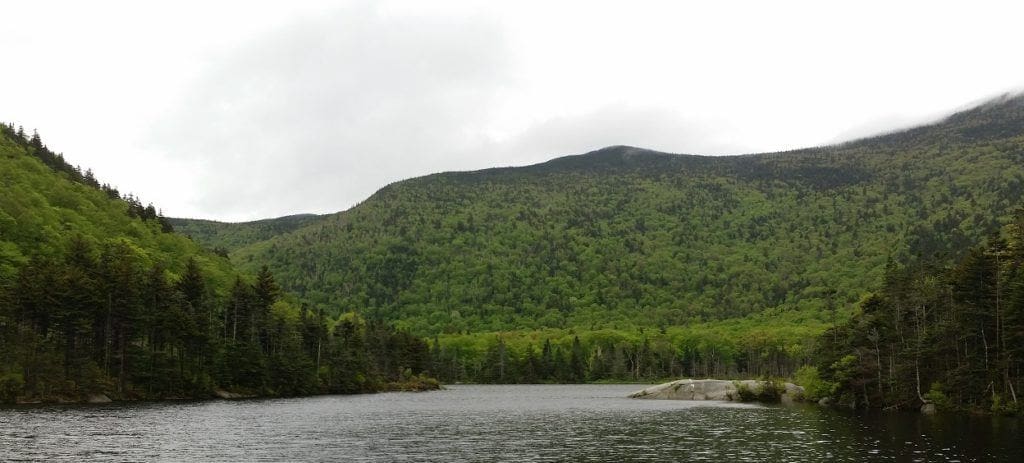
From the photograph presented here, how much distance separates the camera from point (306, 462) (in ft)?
165

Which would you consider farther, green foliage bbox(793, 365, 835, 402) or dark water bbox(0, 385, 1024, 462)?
green foliage bbox(793, 365, 835, 402)

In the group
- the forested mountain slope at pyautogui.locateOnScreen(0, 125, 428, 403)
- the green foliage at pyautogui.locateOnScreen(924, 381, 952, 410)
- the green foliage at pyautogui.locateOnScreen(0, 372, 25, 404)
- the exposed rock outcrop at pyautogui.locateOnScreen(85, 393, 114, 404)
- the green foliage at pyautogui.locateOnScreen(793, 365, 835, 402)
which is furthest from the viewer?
the green foliage at pyautogui.locateOnScreen(793, 365, 835, 402)

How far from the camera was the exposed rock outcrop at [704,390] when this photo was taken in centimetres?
13600

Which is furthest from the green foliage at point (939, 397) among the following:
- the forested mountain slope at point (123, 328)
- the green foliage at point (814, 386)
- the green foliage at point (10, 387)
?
the green foliage at point (10, 387)

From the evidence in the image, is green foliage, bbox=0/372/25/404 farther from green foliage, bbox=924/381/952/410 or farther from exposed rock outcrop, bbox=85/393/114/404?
green foliage, bbox=924/381/952/410

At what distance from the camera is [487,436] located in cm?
6906

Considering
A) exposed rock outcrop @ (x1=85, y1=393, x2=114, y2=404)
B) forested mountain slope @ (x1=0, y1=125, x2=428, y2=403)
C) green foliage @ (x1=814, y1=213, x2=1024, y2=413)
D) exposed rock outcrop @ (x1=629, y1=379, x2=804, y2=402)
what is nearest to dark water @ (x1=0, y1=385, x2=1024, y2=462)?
green foliage @ (x1=814, y1=213, x2=1024, y2=413)

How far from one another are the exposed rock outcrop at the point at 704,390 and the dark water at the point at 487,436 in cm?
3638

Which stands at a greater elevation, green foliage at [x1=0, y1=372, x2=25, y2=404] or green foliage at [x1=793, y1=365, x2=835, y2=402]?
Answer: green foliage at [x1=0, y1=372, x2=25, y2=404]

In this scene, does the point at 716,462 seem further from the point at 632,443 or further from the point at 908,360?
the point at 908,360

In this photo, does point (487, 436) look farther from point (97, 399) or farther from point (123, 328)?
point (123, 328)

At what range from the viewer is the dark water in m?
53.2

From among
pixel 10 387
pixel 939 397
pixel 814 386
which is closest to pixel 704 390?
pixel 814 386

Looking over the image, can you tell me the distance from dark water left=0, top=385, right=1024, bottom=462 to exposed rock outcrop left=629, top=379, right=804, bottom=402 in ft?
119
